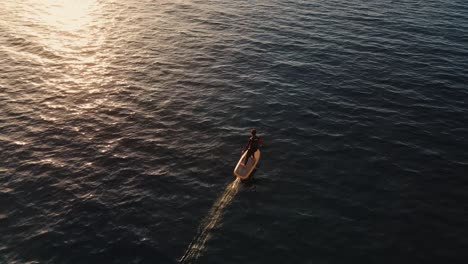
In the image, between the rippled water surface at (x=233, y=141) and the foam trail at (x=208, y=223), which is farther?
the rippled water surface at (x=233, y=141)

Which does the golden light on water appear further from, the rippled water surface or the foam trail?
the foam trail

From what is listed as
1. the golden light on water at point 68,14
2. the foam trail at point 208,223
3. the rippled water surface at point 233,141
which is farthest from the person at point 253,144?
the golden light on water at point 68,14

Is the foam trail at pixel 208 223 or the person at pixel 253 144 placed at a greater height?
the person at pixel 253 144

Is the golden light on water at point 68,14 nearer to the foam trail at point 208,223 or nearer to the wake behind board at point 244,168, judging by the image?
the wake behind board at point 244,168

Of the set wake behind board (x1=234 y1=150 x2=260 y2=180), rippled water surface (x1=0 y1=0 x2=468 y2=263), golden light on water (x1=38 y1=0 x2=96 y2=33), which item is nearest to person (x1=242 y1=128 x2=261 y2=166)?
wake behind board (x1=234 y1=150 x2=260 y2=180)

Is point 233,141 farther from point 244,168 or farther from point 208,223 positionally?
point 208,223
